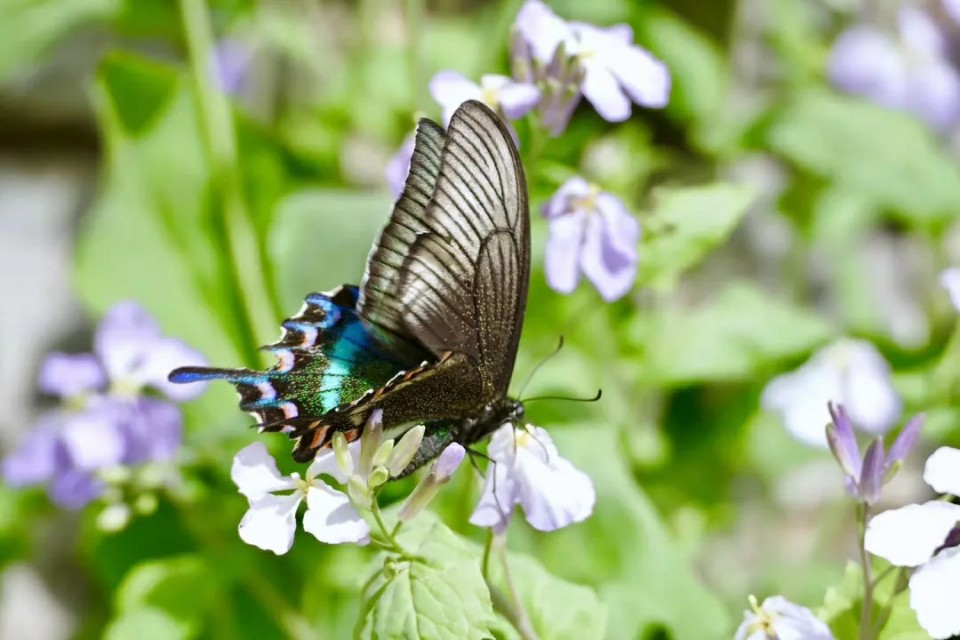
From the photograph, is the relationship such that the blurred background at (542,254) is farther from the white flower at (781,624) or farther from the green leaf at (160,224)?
the white flower at (781,624)

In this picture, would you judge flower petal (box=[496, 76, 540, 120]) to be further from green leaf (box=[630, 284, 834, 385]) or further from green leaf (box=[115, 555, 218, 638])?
green leaf (box=[115, 555, 218, 638])

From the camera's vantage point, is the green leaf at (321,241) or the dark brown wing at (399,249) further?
the green leaf at (321,241)

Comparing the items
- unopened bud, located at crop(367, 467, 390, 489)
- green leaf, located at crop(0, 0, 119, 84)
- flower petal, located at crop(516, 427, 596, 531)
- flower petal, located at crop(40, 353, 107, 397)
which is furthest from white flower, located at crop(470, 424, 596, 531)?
green leaf, located at crop(0, 0, 119, 84)

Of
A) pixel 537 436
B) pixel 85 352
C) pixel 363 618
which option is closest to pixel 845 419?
pixel 537 436

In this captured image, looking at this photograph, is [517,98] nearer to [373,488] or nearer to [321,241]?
[373,488]

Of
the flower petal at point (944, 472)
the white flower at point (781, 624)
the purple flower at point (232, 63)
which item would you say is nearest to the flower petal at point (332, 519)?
the white flower at point (781, 624)

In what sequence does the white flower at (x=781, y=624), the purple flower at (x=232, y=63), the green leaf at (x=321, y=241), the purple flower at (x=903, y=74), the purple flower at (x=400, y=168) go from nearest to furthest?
the white flower at (x=781, y=624), the purple flower at (x=400, y=168), the green leaf at (x=321, y=241), the purple flower at (x=903, y=74), the purple flower at (x=232, y=63)
